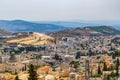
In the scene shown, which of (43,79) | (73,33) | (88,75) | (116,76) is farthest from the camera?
(73,33)

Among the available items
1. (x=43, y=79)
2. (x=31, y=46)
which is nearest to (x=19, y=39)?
(x=31, y=46)

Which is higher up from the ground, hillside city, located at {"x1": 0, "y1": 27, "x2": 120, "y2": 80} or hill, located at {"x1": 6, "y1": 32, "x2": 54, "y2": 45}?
hillside city, located at {"x1": 0, "y1": 27, "x2": 120, "y2": 80}

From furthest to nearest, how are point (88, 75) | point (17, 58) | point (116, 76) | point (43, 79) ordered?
point (17, 58)
point (88, 75)
point (116, 76)
point (43, 79)

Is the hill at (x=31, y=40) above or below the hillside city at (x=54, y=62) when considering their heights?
below

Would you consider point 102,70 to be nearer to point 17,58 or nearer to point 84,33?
point 17,58

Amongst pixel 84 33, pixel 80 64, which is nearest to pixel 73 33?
pixel 84 33

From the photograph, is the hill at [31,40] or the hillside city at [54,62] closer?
the hillside city at [54,62]

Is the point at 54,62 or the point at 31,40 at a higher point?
the point at 54,62

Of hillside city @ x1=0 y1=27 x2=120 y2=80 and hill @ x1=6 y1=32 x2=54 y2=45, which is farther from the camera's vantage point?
hill @ x1=6 y1=32 x2=54 y2=45

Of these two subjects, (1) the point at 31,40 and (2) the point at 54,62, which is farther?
(1) the point at 31,40

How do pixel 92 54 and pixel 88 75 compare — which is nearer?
pixel 88 75
